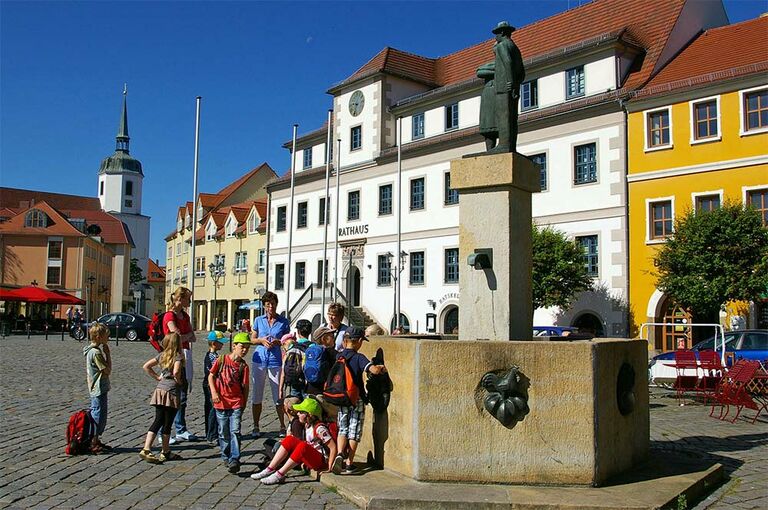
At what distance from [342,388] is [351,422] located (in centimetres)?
35

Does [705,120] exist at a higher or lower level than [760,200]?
→ higher

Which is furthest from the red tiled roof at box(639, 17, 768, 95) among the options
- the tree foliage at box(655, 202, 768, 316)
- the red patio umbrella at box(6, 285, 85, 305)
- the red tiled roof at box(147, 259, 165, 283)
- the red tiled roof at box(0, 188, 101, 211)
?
the red tiled roof at box(147, 259, 165, 283)

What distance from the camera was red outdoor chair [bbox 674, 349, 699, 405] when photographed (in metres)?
14.9

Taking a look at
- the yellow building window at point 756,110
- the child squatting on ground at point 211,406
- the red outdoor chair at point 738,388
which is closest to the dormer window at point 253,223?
the yellow building window at point 756,110

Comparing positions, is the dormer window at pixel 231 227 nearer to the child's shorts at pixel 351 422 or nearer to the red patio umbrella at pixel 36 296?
the red patio umbrella at pixel 36 296

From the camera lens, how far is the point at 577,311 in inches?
1134

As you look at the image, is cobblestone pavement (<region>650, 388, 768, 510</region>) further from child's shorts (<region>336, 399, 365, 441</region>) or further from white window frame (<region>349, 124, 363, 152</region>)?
white window frame (<region>349, 124, 363, 152</region>)

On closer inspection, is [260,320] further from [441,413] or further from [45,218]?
[45,218]

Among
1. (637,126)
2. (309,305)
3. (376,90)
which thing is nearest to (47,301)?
(309,305)

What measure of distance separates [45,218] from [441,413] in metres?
69.2

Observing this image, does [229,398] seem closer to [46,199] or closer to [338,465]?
[338,465]

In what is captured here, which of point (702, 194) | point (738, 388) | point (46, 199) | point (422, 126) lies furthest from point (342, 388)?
point (46, 199)

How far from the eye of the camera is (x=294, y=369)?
28.7 feet

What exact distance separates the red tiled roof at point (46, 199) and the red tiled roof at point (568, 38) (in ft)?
228
